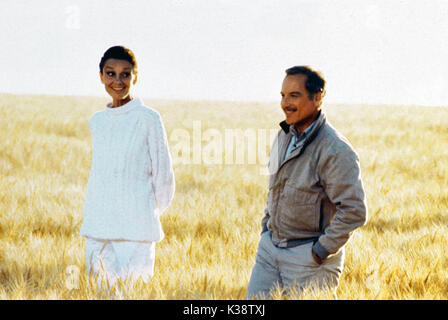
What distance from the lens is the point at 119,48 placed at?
2.88 metres

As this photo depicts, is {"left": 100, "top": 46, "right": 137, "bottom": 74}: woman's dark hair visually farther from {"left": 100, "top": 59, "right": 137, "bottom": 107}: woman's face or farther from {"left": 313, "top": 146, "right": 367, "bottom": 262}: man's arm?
{"left": 313, "top": 146, "right": 367, "bottom": 262}: man's arm

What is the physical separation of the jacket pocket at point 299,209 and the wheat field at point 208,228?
405 mm

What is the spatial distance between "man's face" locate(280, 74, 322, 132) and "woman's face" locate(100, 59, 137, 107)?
925 millimetres

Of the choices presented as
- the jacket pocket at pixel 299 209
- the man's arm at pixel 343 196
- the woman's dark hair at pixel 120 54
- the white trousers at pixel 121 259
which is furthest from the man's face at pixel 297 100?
the white trousers at pixel 121 259

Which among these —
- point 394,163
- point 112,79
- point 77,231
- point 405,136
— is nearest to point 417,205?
point 394,163

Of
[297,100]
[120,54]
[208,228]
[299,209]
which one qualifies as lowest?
[208,228]

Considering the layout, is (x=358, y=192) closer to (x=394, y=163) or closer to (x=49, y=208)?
(x=49, y=208)

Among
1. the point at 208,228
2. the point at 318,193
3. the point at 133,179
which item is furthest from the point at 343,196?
the point at 208,228

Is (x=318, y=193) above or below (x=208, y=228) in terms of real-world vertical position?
above

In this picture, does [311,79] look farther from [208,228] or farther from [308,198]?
[208,228]

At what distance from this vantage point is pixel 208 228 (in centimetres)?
455

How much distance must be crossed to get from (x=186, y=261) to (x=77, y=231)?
4.48 ft

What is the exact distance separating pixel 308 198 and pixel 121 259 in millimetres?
1195

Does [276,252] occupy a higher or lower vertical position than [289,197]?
lower
